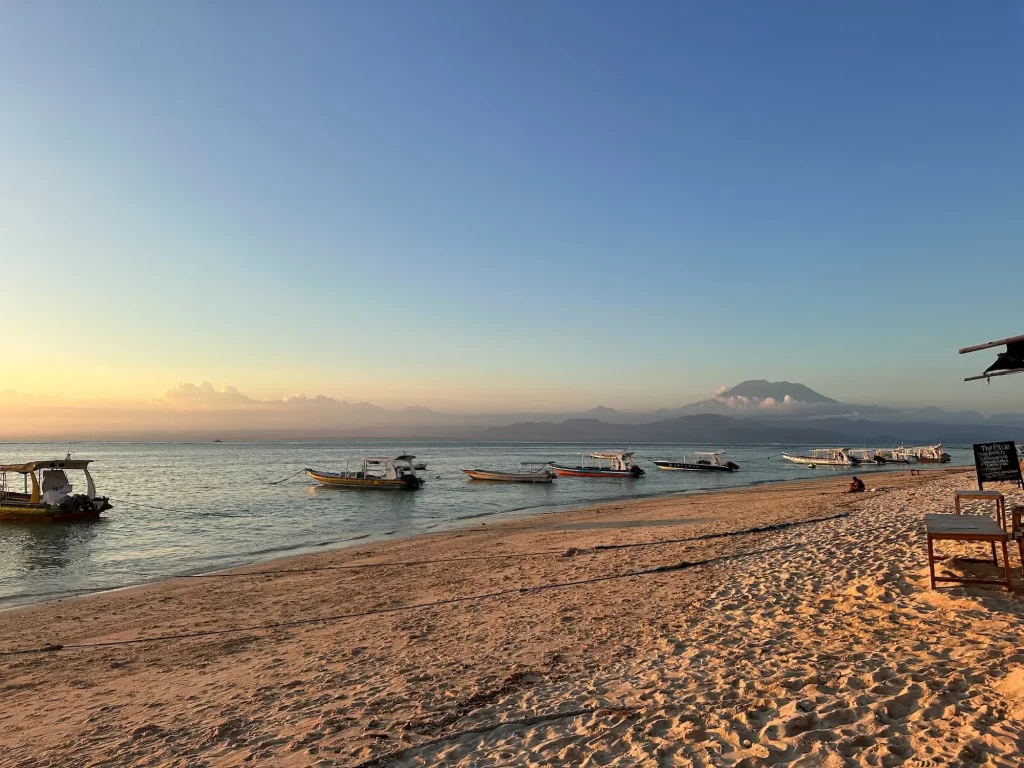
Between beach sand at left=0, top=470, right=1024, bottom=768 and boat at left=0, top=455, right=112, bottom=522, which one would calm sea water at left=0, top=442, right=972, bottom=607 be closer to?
boat at left=0, top=455, right=112, bottom=522

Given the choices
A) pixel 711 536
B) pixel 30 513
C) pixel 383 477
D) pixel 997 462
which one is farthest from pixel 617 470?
pixel 997 462

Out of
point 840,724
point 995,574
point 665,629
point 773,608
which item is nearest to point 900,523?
point 995,574

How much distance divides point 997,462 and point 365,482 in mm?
39643

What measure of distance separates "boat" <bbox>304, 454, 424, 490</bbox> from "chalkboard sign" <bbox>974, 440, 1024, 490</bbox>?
116 feet

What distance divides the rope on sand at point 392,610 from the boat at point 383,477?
3243cm

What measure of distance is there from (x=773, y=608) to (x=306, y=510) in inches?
1167

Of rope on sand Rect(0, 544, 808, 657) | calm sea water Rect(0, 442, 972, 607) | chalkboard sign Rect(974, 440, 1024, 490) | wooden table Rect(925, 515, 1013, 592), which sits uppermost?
chalkboard sign Rect(974, 440, 1024, 490)

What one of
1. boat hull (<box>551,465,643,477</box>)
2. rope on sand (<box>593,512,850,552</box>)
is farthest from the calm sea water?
rope on sand (<box>593,512,850,552</box>)

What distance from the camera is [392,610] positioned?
32.2ft

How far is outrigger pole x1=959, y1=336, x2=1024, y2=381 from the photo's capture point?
21.4 feet

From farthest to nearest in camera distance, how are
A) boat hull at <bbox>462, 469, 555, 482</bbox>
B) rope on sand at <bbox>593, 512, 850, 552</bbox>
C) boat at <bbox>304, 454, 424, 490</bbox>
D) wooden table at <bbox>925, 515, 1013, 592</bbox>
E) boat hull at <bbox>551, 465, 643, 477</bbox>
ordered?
boat hull at <bbox>551, 465, 643, 477</bbox>
boat hull at <bbox>462, 469, 555, 482</bbox>
boat at <bbox>304, 454, 424, 490</bbox>
rope on sand at <bbox>593, 512, 850, 552</bbox>
wooden table at <bbox>925, 515, 1013, 592</bbox>

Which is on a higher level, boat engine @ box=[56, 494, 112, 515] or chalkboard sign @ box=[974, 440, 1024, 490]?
chalkboard sign @ box=[974, 440, 1024, 490]

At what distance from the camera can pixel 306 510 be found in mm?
32500

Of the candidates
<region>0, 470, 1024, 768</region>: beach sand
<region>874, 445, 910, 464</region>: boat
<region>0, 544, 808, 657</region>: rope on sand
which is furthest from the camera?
<region>874, 445, 910, 464</region>: boat
